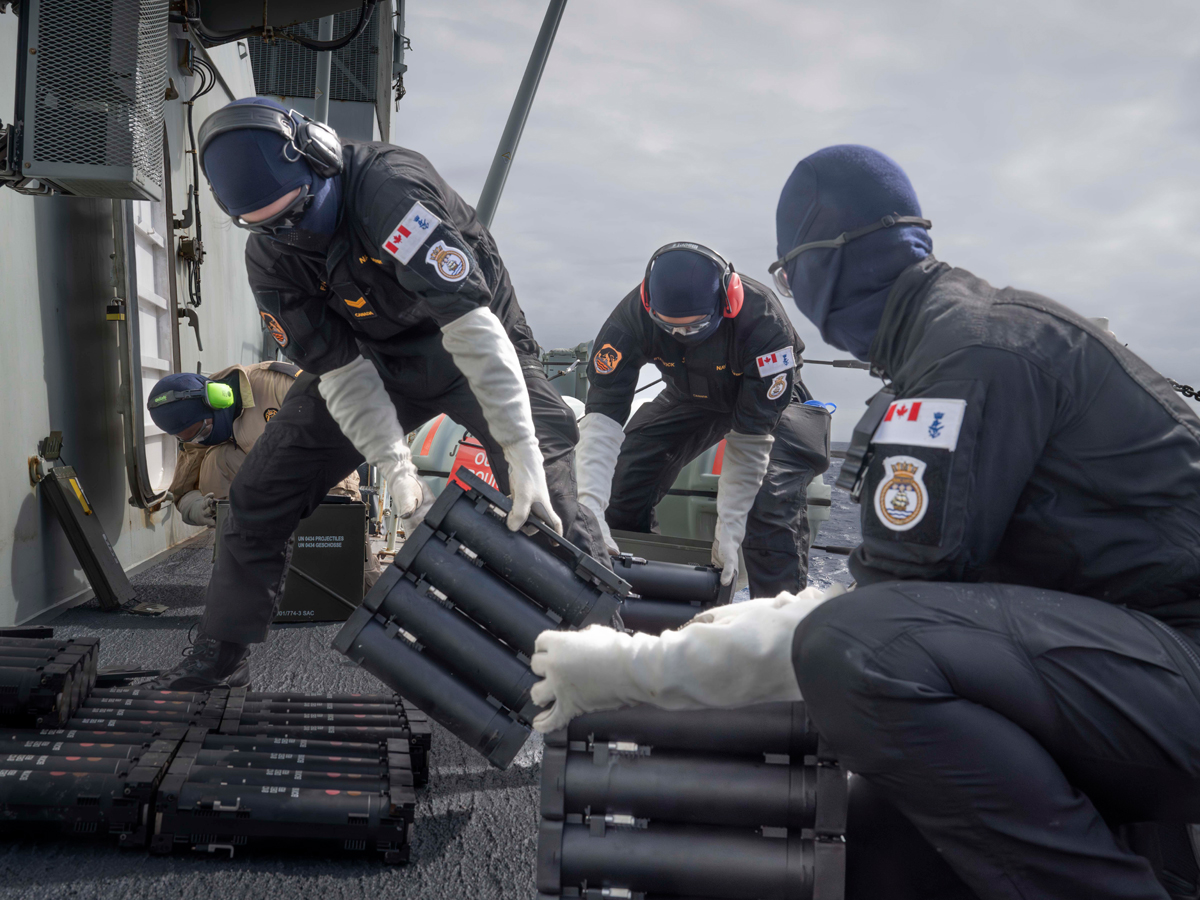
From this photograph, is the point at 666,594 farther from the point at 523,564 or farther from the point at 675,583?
the point at 523,564

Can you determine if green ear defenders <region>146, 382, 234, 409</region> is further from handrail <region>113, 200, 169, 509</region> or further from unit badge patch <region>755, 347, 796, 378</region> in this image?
unit badge patch <region>755, 347, 796, 378</region>

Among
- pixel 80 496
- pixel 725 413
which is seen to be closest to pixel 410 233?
pixel 725 413

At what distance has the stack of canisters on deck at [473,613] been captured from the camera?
1870mm

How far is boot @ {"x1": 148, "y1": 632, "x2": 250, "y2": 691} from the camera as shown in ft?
8.55

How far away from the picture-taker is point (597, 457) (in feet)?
12.2

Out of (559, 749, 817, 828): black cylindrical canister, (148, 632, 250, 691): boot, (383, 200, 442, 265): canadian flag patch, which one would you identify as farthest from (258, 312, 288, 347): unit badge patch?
(559, 749, 817, 828): black cylindrical canister

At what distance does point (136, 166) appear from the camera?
3277mm

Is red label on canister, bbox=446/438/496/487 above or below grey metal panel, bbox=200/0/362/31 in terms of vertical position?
below

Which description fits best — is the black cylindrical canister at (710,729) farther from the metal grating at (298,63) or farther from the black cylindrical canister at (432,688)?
the metal grating at (298,63)

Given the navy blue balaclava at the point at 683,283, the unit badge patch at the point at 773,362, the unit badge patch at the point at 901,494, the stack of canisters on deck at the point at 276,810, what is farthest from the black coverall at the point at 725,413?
the unit badge patch at the point at 901,494

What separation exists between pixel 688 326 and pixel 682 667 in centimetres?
215

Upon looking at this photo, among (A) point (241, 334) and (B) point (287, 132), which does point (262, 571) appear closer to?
(B) point (287, 132)

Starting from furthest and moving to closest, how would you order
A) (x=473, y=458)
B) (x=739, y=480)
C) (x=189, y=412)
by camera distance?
(x=473, y=458)
(x=189, y=412)
(x=739, y=480)

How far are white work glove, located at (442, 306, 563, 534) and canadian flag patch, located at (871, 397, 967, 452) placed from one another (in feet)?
3.62
